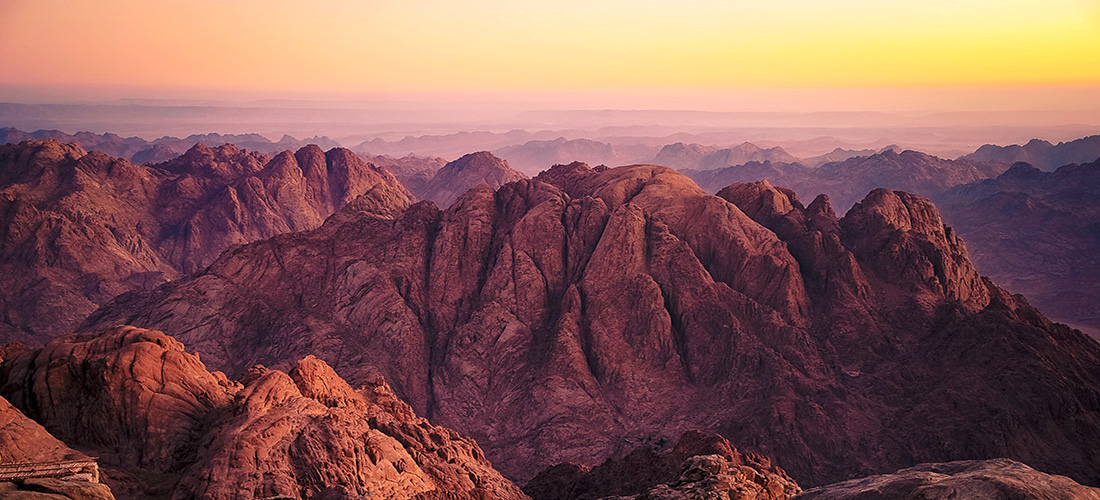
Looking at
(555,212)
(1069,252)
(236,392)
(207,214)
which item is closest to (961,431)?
(555,212)

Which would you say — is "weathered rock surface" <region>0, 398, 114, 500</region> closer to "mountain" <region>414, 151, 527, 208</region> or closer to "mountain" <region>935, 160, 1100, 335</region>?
"mountain" <region>935, 160, 1100, 335</region>

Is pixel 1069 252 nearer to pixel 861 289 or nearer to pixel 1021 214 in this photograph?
pixel 1021 214

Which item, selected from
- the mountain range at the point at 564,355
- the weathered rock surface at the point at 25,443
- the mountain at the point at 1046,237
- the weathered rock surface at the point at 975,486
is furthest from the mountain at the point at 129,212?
the mountain at the point at 1046,237

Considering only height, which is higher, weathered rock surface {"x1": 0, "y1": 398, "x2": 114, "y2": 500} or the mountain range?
weathered rock surface {"x1": 0, "y1": 398, "x2": 114, "y2": 500}

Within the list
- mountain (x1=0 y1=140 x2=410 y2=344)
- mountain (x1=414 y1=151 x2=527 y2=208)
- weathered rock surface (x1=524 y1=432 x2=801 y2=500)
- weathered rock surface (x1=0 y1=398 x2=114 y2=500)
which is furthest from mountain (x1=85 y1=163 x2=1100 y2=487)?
mountain (x1=414 y1=151 x2=527 y2=208)

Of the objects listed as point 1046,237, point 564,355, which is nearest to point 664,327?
point 564,355

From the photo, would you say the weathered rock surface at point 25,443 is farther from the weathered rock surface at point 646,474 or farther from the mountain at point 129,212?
the mountain at point 129,212
